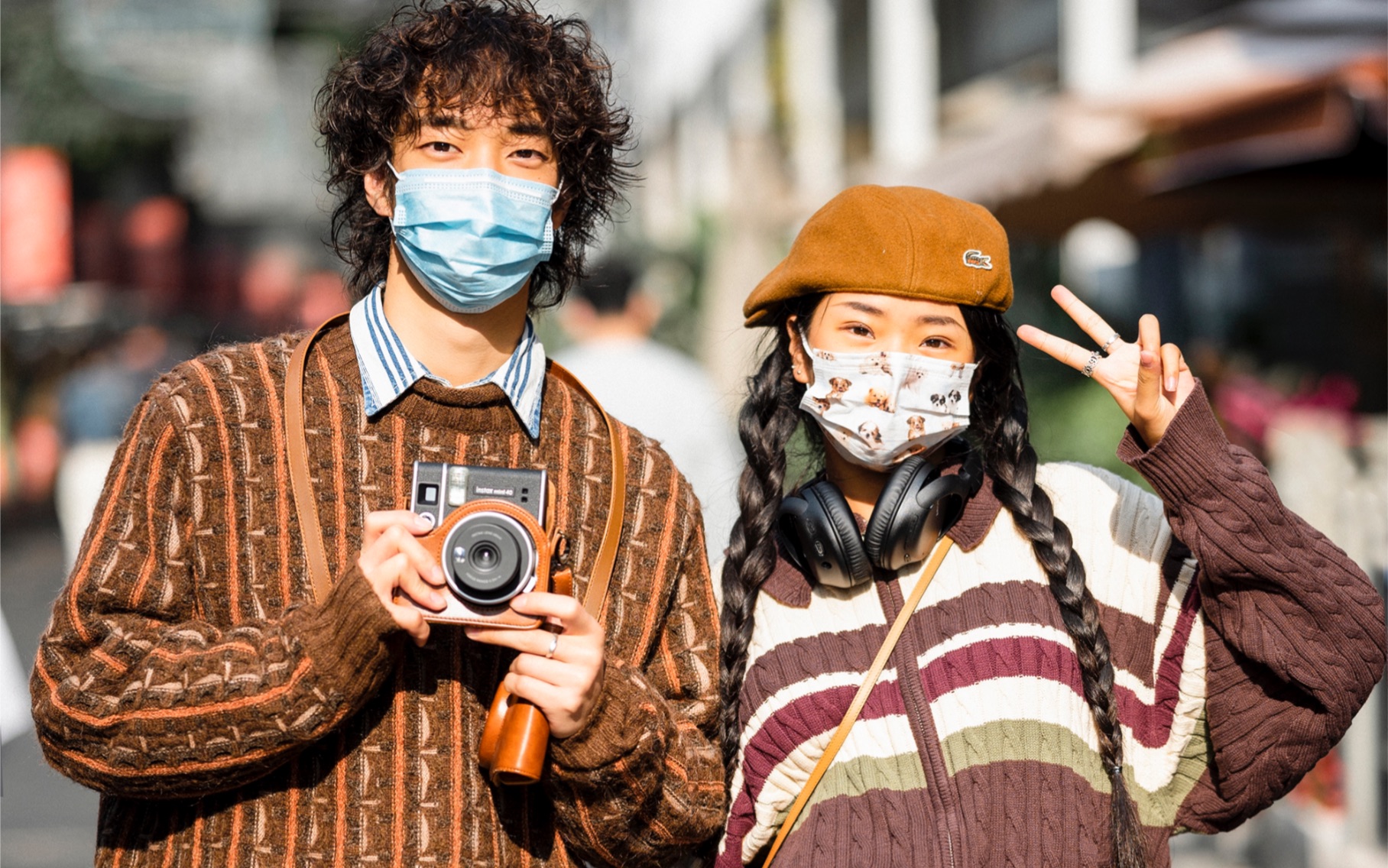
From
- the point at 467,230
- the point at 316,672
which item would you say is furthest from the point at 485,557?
the point at 467,230

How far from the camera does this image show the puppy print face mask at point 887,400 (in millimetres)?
2576

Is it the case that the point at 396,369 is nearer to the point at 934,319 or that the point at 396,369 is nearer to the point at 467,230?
the point at 467,230

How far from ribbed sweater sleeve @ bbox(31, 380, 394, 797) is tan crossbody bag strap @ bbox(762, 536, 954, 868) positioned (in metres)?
0.79

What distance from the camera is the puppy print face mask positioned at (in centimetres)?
258

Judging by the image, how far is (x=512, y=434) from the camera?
2.44m

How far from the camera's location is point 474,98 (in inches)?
93.0

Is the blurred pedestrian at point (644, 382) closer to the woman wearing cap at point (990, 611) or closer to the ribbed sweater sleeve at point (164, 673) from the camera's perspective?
the woman wearing cap at point (990, 611)

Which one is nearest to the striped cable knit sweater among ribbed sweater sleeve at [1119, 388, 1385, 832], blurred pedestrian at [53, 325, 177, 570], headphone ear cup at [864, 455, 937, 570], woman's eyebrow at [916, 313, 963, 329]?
ribbed sweater sleeve at [1119, 388, 1385, 832]

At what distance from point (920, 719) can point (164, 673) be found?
1.21 metres

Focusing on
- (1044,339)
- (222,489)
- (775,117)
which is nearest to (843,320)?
(1044,339)

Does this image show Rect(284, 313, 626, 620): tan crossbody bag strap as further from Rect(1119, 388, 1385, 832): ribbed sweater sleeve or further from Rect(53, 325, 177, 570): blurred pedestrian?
Rect(53, 325, 177, 570): blurred pedestrian

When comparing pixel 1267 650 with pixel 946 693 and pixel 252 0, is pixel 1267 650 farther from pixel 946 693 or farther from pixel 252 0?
pixel 252 0

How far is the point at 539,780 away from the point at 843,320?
3.17ft

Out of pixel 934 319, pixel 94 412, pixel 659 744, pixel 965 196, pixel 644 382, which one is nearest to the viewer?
pixel 659 744
